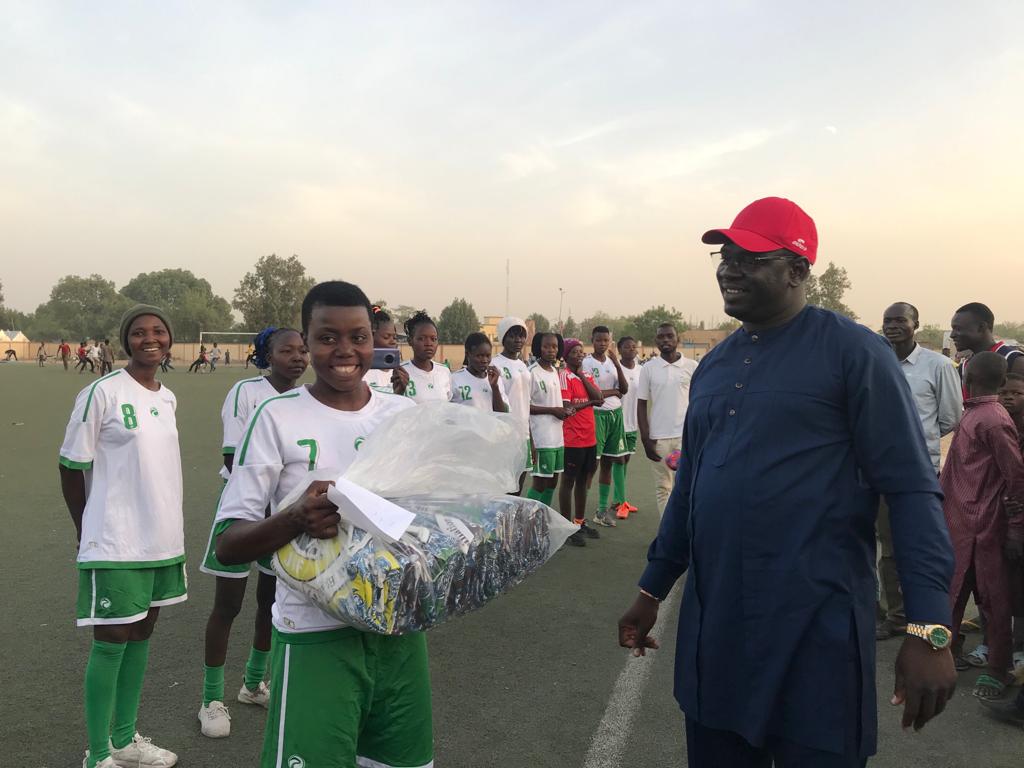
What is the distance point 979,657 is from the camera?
472 centimetres

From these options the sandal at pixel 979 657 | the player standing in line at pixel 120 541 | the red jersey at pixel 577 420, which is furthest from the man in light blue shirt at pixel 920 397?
the player standing in line at pixel 120 541

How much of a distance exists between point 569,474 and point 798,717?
6.11m

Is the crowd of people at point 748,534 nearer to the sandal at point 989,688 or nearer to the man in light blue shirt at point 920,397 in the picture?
the sandal at point 989,688

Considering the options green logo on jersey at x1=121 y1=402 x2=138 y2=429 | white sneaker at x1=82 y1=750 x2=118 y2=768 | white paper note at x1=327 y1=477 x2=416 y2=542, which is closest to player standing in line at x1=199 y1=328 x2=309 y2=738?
white sneaker at x1=82 y1=750 x2=118 y2=768

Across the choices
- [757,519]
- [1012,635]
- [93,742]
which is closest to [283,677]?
[757,519]

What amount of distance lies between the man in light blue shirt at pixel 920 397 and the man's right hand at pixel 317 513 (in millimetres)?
4553

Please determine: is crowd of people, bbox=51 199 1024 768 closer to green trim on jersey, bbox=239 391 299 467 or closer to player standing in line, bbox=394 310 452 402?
green trim on jersey, bbox=239 391 299 467

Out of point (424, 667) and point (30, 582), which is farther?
point (30, 582)

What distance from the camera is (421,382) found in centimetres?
671

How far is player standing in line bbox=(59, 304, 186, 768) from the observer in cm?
321

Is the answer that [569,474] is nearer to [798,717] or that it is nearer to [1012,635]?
[1012,635]

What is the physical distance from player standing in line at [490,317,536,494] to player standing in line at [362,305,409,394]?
143 cm

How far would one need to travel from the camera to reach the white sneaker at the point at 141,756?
3261mm

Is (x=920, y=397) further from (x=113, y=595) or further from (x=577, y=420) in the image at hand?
(x=113, y=595)
